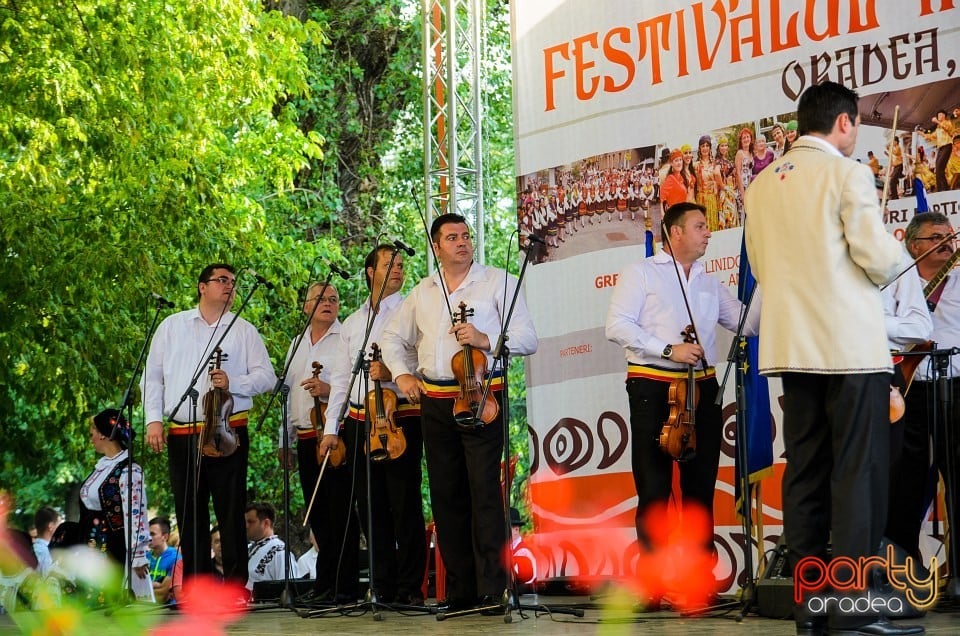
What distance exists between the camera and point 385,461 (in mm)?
6324

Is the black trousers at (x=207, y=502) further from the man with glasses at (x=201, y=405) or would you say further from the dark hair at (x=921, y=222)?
the dark hair at (x=921, y=222)

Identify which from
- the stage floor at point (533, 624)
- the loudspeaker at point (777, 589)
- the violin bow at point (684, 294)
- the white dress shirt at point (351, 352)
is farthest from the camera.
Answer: the white dress shirt at point (351, 352)

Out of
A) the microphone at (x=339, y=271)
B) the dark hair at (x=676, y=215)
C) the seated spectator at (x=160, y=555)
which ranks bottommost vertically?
the seated spectator at (x=160, y=555)

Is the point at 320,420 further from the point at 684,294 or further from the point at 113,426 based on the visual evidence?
the point at 684,294

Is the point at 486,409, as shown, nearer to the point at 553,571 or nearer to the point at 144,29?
the point at 553,571

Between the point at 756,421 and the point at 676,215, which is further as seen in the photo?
the point at 756,421

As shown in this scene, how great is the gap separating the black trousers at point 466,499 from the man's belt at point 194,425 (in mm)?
1704

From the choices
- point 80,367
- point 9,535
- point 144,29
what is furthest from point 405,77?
point 9,535

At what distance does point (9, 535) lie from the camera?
903 mm

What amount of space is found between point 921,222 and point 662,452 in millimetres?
1581

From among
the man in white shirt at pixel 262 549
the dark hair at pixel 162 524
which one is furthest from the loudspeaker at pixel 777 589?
the dark hair at pixel 162 524

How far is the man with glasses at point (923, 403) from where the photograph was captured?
5.34 m

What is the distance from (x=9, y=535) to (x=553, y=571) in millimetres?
6739

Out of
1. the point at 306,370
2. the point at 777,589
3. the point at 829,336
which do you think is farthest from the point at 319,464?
the point at 829,336
